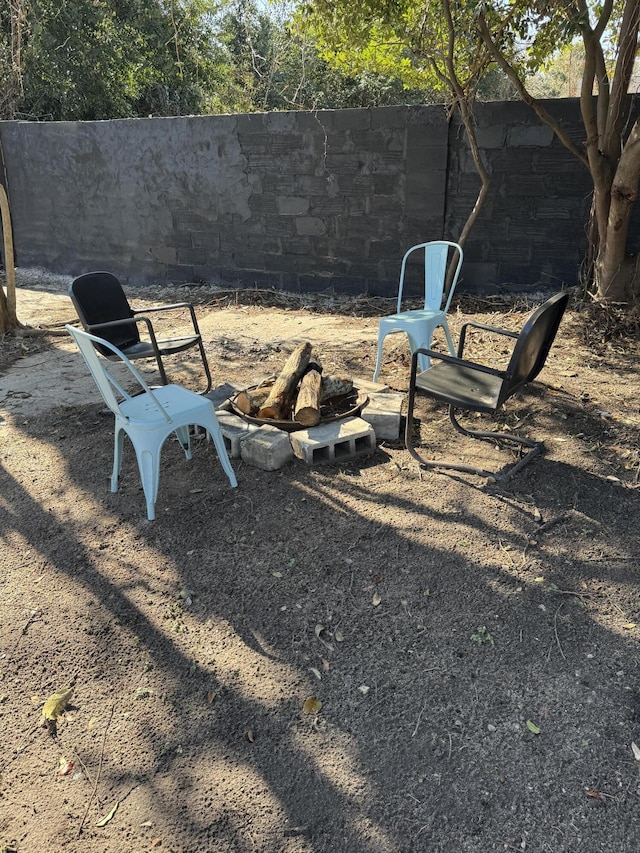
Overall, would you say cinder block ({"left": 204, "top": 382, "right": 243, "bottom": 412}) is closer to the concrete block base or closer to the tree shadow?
the concrete block base

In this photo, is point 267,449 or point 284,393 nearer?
point 267,449

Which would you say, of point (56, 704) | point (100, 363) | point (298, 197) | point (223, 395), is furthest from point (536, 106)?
point (56, 704)

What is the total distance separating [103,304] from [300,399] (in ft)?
5.30

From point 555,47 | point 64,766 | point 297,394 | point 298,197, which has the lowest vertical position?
point 64,766

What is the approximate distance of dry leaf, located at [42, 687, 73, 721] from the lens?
2197 mm

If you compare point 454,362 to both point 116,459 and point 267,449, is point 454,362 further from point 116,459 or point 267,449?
point 116,459

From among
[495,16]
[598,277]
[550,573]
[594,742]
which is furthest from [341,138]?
[594,742]

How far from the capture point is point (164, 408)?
321cm

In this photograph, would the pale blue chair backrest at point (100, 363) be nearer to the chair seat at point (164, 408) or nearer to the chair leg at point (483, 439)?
the chair seat at point (164, 408)

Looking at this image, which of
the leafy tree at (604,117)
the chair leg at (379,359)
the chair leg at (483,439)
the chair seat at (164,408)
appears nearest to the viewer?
the chair seat at (164,408)

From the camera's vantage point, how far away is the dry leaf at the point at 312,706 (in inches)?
84.6

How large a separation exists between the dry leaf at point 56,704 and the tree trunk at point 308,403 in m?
1.89

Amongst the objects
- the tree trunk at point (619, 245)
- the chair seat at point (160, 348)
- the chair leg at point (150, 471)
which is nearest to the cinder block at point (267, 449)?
the chair leg at point (150, 471)

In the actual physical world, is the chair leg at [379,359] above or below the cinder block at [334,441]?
above
